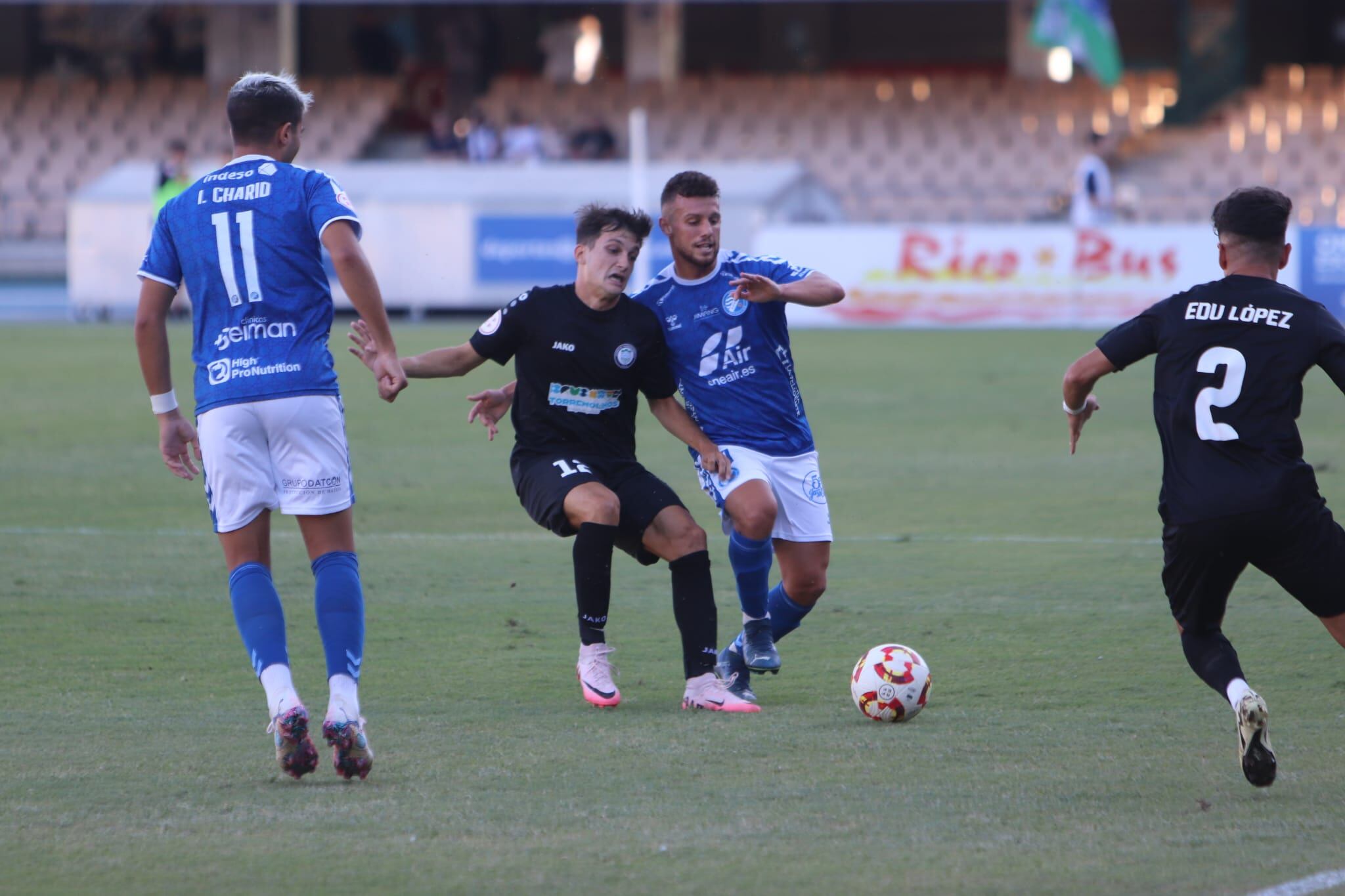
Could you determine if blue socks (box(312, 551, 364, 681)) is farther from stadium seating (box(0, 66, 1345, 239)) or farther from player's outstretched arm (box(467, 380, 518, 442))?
stadium seating (box(0, 66, 1345, 239))

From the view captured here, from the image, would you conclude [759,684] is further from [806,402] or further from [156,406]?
[806,402]

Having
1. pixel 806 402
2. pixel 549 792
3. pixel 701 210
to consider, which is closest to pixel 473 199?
pixel 806 402

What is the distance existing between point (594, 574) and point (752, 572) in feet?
2.13

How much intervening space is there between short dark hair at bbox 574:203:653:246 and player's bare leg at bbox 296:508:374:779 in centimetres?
136

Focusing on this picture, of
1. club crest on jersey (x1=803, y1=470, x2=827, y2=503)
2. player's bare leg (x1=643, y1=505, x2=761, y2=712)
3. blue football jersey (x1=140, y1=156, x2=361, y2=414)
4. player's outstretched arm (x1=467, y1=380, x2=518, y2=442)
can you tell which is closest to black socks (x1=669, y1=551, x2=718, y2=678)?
player's bare leg (x1=643, y1=505, x2=761, y2=712)

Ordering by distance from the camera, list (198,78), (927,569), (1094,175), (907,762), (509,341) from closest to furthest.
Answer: (907,762) < (509,341) < (927,569) < (1094,175) < (198,78)

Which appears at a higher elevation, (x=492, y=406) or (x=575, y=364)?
(x=575, y=364)

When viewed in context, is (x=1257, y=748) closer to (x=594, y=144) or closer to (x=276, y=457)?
(x=276, y=457)

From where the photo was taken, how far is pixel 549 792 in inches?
174

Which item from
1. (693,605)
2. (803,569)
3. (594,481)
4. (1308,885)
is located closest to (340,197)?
(594,481)

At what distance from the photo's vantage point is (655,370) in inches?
227

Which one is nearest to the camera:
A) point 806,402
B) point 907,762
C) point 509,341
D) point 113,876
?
point 113,876

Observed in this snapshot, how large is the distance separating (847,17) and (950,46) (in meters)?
2.49

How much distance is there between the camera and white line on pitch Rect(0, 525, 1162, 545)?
8.70 meters
